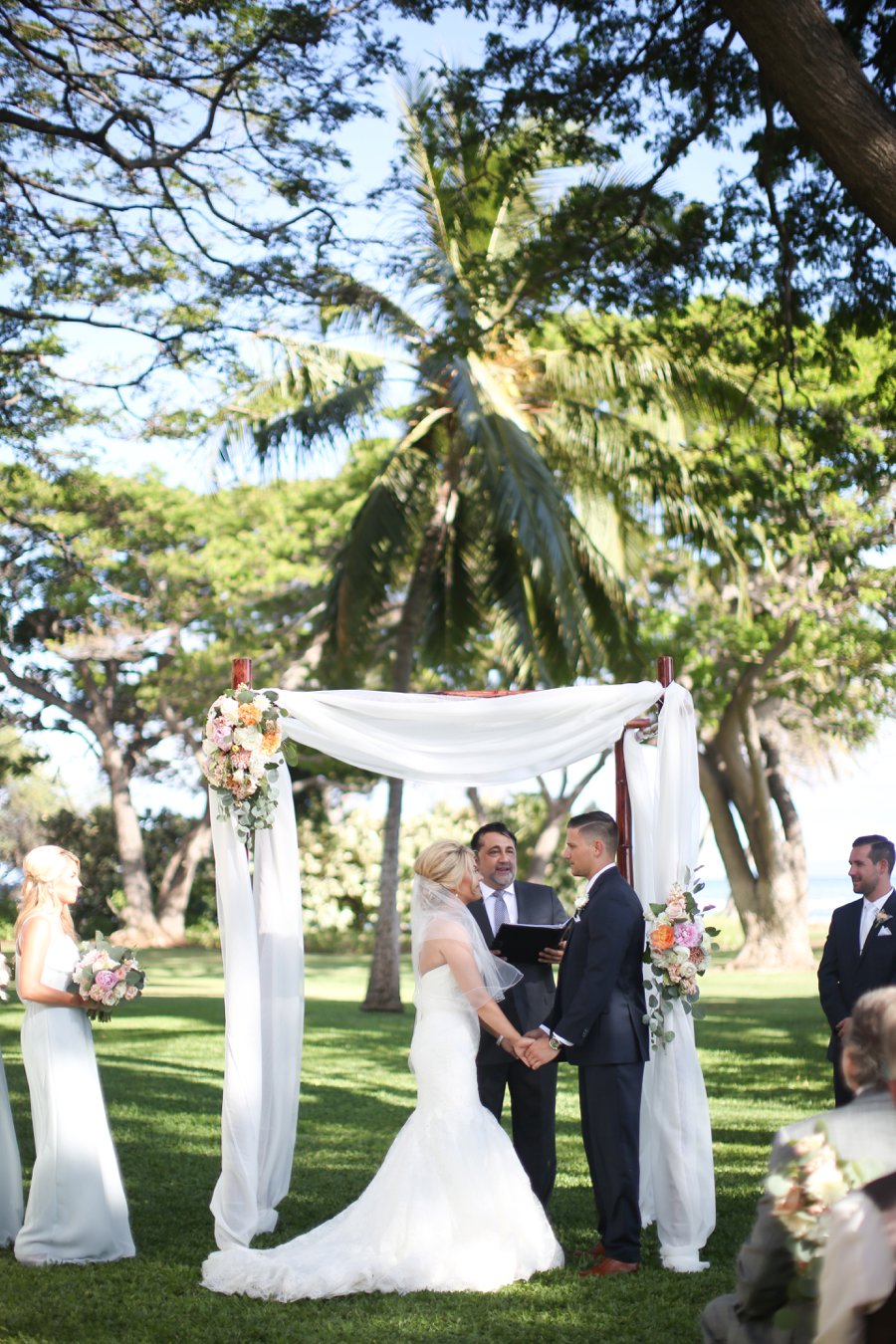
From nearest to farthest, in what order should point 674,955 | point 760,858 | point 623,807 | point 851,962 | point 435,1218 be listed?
point 435,1218, point 674,955, point 851,962, point 623,807, point 760,858

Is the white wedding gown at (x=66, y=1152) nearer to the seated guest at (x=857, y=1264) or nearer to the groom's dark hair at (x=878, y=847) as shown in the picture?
the groom's dark hair at (x=878, y=847)

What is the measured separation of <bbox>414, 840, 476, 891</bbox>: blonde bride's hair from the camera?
A: 6.17 metres

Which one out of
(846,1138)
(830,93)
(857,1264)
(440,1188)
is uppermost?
(830,93)

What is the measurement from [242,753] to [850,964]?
3.33 meters

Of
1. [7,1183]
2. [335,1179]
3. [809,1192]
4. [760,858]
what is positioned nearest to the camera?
[809,1192]

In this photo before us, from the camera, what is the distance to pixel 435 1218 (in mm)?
5859

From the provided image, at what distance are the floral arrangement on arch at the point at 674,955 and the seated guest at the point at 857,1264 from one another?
3601 mm

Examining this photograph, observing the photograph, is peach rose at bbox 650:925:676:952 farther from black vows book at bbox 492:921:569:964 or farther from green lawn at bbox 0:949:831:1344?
green lawn at bbox 0:949:831:1344

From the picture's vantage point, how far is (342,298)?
13094 mm

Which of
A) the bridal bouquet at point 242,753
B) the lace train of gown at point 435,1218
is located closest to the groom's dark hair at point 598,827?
the lace train of gown at point 435,1218

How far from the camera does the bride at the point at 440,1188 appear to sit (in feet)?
18.7

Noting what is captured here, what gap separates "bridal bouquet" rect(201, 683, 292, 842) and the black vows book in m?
1.34

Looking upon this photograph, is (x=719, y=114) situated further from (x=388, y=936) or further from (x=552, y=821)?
(x=552, y=821)

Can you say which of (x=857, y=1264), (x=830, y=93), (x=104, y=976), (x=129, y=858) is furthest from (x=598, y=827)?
(x=129, y=858)
